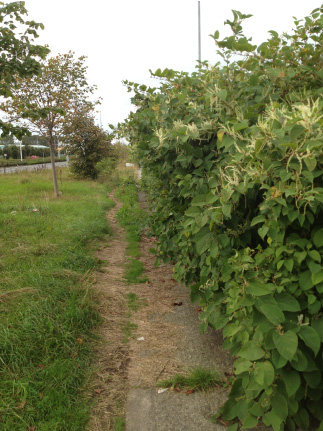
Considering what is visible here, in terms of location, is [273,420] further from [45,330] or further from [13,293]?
[13,293]

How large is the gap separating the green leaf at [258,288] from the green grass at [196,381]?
1.31 metres

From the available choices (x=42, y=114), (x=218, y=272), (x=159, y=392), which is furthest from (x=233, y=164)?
(x=42, y=114)

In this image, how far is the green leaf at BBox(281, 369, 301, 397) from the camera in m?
1.62

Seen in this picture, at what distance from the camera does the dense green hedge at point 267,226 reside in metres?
1.54

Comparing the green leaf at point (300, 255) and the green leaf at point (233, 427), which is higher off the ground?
the green leaf at point (300, 255)

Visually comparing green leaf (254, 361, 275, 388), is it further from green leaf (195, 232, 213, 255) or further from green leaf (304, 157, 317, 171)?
green leaf (304, 157, 317, 171)

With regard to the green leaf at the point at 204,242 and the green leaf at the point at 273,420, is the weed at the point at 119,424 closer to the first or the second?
the green leaf at the point at 273,420

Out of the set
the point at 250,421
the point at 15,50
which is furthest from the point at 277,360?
the point at 15,50

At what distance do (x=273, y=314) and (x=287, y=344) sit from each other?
0.43 ft

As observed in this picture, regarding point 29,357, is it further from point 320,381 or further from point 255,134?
point 255,134

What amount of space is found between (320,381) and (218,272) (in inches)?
34.0

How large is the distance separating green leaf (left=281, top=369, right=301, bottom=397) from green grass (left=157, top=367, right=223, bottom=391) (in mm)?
1119

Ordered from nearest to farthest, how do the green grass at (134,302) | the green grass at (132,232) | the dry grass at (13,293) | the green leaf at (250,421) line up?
the green leaf at (250,421) < the dry grass at (13,293) < the green grass at (134,302) < the green grass at (132,232)

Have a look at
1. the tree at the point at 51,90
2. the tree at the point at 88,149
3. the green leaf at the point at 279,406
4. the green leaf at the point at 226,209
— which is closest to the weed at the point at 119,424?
the green leaf at the point at 279,406
